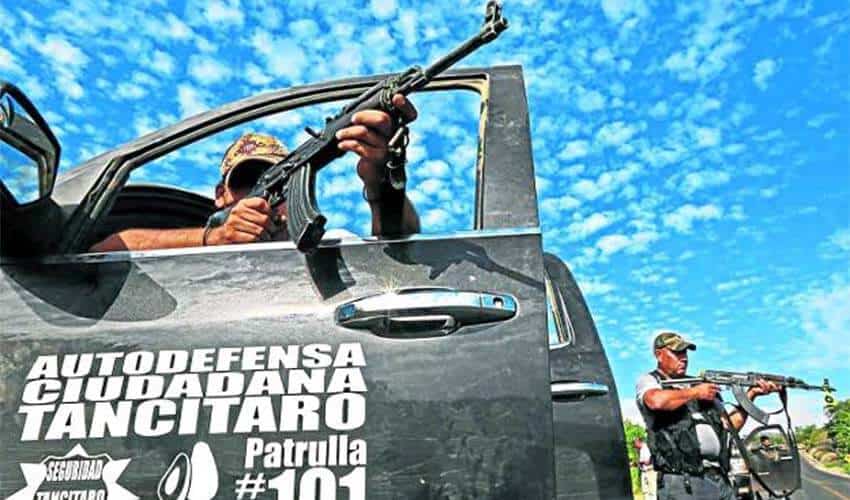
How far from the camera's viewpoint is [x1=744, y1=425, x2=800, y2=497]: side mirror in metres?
4.45

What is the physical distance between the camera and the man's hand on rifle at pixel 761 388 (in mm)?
5203

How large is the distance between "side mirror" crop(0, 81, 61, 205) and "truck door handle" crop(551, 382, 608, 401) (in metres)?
1.56

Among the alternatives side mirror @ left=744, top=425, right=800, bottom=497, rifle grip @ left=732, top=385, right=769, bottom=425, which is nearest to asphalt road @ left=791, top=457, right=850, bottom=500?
rifle grip @ left=732, top=385, right=769, bottom=425

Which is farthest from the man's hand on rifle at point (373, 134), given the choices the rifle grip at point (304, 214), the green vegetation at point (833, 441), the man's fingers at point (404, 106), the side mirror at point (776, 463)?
the green vegetation at point (833, 441)

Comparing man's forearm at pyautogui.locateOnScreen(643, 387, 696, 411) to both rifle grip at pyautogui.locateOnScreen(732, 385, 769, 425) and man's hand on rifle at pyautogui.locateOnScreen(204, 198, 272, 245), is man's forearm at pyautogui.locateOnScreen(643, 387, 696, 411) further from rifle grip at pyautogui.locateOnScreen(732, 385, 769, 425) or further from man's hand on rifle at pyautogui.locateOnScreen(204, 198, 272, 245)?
man's hand on rifle at pyautogui.locateOnScreen(204, 198, 272, 245)

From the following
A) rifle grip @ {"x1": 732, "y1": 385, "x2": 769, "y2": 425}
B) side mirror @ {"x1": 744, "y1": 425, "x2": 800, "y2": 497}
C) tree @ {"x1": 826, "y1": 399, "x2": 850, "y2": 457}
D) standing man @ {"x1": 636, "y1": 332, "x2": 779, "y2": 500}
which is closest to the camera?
standing man @ {"x1": 636, "y1": 332, "x2": 779, "y2": 500}

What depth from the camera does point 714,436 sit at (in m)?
4.14

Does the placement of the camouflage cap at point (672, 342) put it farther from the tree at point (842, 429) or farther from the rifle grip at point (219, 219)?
the tree at point (842, 429)

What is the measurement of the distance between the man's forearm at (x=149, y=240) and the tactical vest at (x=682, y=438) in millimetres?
3240

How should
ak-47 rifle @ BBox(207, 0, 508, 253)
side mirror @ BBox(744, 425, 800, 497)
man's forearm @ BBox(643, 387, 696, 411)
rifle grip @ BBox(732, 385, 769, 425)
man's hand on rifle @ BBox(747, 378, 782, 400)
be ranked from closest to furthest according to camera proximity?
ak-47 rifle @ BBox(207, 0, 508, 253) → man's forearm @ BBox(643, 387, 696, 411) → side mirror @ BBox(744, 425, 800, 497) → rifle grip @ BBox(732, 385, 769, 425) → man's hand on rifle @ BBox(747, 378, 782, 400)

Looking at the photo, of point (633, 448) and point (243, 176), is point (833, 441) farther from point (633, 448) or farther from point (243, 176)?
point (243, 176)

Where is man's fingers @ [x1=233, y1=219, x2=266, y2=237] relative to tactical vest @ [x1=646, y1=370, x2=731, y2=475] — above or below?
above

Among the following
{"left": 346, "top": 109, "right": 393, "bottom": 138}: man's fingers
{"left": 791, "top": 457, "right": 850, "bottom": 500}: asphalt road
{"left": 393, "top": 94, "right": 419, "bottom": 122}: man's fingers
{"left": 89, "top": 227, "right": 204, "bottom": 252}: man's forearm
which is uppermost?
{"left": 393, "top": 94, "right": 419, "bottom": 122}: man's fingers

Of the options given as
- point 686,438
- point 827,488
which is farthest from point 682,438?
point 827,488
